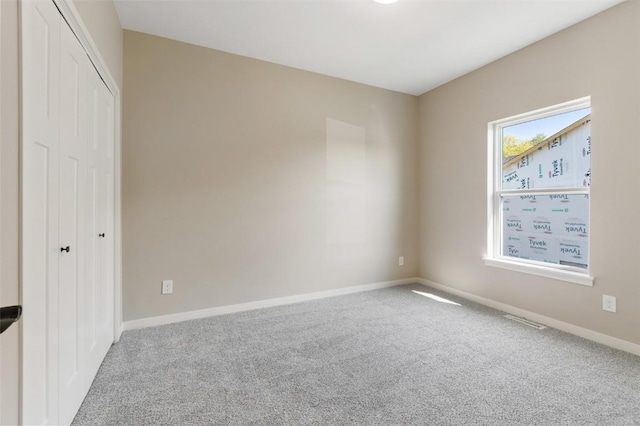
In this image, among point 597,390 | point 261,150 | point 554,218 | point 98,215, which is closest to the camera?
point 597,390

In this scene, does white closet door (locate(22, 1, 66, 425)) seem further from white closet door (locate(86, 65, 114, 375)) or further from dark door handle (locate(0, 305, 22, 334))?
white closet door (locate(86, 65, 114, 375))

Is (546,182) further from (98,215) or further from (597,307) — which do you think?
(98,215)

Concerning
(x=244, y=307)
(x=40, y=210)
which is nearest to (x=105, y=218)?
(x=40, y=210)

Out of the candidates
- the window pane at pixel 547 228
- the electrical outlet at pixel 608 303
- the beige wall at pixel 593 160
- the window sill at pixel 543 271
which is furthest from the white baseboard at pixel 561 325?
the window pane at pixel 547 228

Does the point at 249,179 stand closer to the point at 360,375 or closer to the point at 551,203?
the point at 360,375

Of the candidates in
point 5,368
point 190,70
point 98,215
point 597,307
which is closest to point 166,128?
point 190,70

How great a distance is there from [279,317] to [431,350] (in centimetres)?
140

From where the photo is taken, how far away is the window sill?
101 inches

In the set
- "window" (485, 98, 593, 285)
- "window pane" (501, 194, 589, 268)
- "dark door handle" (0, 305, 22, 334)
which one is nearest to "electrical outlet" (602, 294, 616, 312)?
"window" (485, 98, 593, 285)

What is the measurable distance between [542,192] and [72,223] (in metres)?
3.66

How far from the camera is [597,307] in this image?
2.46 meters

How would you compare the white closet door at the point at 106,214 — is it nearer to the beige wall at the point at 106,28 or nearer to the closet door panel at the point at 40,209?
the beige wall at the point at 106,28

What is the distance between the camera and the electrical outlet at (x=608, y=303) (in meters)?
2.37

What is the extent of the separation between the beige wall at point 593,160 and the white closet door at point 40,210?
3530 mm
